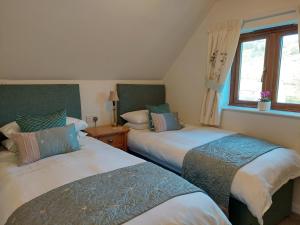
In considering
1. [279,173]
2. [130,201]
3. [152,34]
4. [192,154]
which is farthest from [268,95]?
[130,201]

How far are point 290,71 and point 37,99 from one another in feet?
9.37

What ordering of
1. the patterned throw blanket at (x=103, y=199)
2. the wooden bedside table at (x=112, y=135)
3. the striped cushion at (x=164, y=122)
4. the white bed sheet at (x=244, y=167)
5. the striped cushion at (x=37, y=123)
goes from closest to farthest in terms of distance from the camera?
the patterned throw blanket at (x=103, y=199) < the white bed sheet at (x=244, y=167) < the striped cushion at (x=37, y=123) < the wooden bedside table at (x=112, y=135) < the striped cushion at (x=164, y=122)

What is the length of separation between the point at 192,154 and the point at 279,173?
72cm

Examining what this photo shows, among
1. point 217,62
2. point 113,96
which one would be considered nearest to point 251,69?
point 217,62

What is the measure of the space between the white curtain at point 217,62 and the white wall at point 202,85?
0.41ft

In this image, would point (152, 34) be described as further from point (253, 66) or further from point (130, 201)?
point (130, 201)

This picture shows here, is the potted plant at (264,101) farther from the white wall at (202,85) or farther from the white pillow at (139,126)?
the white pillow at (139,126)

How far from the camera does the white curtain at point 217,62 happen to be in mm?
2697

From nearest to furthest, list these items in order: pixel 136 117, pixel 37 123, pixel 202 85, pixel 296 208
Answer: pixel 37 123 → pixel 296 208 → pixel 136 117 → pixel 202 85

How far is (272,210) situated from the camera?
193 centimetres

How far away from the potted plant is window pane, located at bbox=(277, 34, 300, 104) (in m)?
0.14

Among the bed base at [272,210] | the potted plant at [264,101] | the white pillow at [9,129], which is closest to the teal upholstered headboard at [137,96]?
the white pillow at [9,129]

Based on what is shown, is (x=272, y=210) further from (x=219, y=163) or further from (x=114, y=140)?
(x=114, y=140)

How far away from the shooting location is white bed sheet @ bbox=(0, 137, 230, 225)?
3.79 feet
